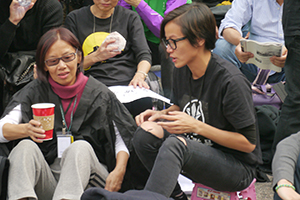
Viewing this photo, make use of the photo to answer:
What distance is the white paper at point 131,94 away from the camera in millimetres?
2787

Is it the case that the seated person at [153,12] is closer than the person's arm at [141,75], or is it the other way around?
the person's arm at [141,75]

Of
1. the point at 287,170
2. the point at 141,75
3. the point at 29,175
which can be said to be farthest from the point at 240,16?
the point at 29,175

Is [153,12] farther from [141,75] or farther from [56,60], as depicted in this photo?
[56,60]

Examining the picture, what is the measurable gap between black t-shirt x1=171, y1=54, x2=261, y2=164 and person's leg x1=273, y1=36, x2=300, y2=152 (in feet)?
1.62

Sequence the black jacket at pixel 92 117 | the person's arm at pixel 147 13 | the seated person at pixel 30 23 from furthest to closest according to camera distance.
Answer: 1. the person's arm at pixel 147 13
2. the seated person at pixel 30 23
3. the black jacket at pixel 92 117

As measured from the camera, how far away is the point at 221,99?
77.4 inches

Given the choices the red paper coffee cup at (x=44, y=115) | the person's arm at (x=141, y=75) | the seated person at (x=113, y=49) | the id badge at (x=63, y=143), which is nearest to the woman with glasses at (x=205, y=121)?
the id badge at (x=63, y=143)

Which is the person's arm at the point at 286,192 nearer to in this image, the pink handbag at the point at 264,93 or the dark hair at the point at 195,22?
the dark hair at the point at 195,22

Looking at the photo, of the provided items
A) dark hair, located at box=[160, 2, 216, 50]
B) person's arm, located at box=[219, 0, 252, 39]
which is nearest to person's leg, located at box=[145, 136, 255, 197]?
dark hair, located at box=[160, 2, 216, 50]

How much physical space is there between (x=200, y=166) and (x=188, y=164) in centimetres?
7

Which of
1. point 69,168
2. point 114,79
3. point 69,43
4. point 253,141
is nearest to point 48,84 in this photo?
point 69,43

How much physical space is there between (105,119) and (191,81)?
1.97ft

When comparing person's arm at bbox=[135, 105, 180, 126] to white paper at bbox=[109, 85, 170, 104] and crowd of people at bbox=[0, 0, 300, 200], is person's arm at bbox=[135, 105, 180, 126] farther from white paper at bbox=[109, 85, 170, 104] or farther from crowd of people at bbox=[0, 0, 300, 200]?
white paper at bbox=[109, 85, 170, 104]

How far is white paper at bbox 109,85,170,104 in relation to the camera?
9.14 ft
